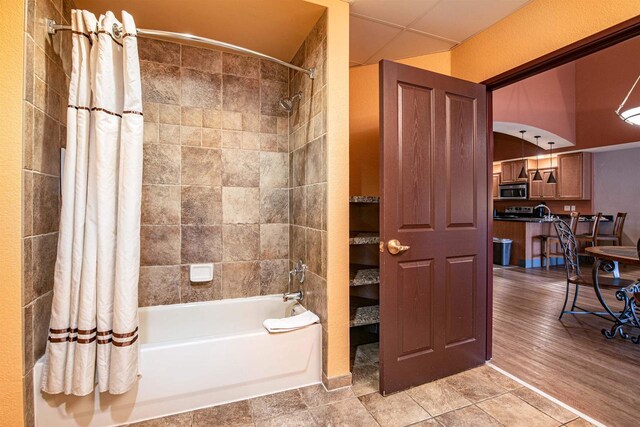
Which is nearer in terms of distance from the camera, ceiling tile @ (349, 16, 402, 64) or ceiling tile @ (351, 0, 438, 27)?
ceiling tile @ (351, 0, 438, 27)

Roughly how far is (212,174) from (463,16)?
6.94ft

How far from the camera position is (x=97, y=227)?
1.50 m

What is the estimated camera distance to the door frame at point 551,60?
152 centimetres

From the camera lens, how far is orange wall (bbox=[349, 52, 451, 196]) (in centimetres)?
278

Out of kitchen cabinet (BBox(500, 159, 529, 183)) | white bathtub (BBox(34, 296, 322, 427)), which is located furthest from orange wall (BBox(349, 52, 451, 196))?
kitchen cabinet (BBox(500, 159, 529, 183))

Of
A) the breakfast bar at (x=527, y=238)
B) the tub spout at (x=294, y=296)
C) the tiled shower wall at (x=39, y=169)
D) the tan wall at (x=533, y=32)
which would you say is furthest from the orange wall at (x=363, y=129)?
the breakfast bar at (x=527, y=238)

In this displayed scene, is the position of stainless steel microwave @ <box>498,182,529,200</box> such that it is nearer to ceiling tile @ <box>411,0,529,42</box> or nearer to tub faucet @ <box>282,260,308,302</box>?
ceiling tile @ <box>411,0,529,42</box>

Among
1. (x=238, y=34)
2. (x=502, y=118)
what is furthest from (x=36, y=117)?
(x=502, y=118)

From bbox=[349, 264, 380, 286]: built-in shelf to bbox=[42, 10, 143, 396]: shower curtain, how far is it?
1.32m

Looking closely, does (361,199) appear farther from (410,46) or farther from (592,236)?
(592,236)

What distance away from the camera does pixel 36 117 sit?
144 centimetres

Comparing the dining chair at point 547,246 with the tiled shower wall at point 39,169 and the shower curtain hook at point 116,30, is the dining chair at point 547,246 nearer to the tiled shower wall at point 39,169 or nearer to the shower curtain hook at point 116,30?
the shower curtain hook at point 116,30

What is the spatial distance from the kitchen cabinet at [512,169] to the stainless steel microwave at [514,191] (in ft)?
0.54

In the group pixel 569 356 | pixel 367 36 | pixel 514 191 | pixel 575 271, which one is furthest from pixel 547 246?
pixel 367 36
